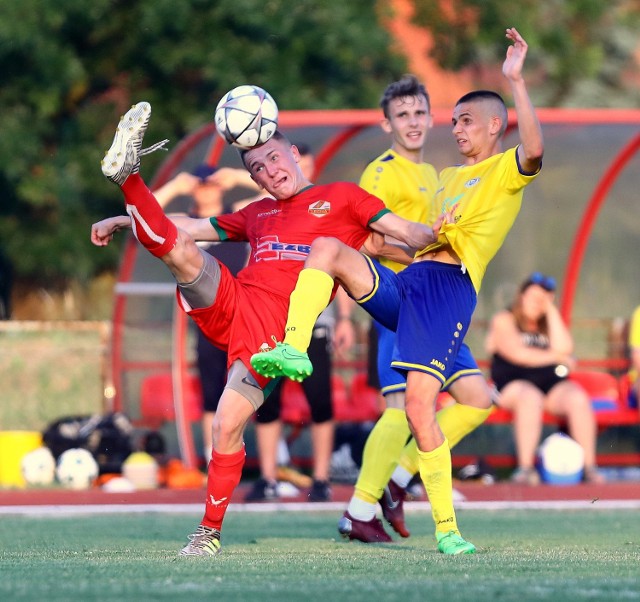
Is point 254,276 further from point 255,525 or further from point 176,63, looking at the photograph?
point 176,63

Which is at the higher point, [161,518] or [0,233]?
[0,233]

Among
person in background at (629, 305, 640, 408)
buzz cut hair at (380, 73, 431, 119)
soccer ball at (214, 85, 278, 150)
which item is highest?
buzz cut hair at (380, 73, 431, 119)

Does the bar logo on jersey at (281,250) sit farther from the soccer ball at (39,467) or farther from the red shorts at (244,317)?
the soccer ball at (39,467)

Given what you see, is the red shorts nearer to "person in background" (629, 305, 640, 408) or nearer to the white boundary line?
the white boundary line

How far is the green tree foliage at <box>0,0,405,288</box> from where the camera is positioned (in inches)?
630

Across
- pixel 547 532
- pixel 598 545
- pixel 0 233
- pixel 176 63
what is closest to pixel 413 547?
pixel 598 545

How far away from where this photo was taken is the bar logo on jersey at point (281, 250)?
652 cm

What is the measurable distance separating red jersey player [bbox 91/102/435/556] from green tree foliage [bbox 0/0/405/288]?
30.7 feet

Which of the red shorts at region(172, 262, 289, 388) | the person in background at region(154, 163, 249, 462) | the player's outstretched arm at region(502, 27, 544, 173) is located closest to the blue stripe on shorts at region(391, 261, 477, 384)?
the red shorts at region(172, 262, 289, 388)

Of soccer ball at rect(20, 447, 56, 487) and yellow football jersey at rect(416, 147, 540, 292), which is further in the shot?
soccer ball at rect(20, 447, 56, 487)

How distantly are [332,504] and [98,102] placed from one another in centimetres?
889

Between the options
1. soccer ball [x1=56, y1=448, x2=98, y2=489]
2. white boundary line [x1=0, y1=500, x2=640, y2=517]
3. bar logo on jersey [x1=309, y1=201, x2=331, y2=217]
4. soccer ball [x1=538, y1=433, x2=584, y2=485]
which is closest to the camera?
bar logo on jersey [x1=309, y1=201, x2=331, y2=217]

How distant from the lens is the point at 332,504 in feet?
31.4

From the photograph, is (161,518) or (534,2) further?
(534,2)
